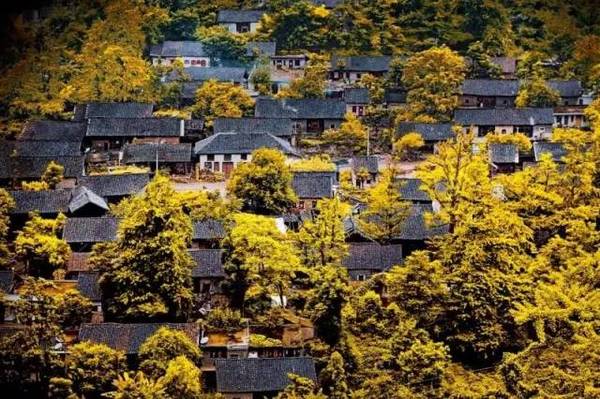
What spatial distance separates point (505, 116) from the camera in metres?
20.9

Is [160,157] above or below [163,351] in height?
above

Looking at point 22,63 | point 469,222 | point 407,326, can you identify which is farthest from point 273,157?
point 22,63

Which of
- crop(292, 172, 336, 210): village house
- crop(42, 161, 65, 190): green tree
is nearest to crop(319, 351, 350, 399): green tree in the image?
crop(292, 172, 336, 210): village house

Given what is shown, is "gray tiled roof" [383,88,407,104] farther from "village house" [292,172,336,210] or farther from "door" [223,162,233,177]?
"village house" [292,172,336,210]

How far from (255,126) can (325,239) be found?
24.1 ft

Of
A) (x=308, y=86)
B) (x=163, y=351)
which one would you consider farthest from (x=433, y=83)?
(x=163, y=351)

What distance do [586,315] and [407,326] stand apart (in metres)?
2.20

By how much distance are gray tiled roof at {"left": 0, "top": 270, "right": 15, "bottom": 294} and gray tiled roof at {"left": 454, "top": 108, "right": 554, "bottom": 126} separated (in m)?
11.6

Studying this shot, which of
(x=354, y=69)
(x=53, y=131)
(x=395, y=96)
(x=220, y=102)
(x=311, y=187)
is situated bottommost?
(x=311, y=187)

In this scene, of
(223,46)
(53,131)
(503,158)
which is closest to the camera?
(503,158)

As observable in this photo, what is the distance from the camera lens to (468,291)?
11977mm

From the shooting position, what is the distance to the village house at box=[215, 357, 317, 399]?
10.7 meters

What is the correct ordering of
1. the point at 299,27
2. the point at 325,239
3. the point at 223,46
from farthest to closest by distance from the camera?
1. the point at 299,27
2. the point at 223,46
3. the point at 325,239

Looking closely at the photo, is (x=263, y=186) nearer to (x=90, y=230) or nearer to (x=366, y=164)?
(x=90, y=230)
